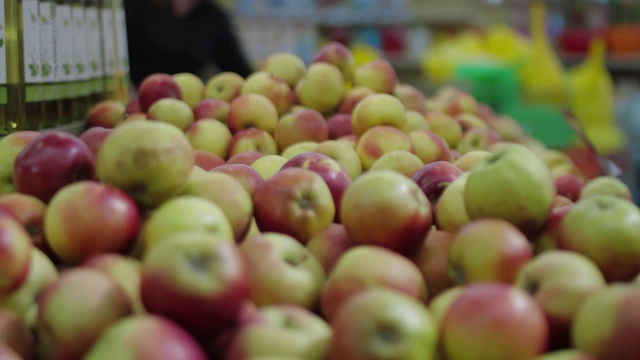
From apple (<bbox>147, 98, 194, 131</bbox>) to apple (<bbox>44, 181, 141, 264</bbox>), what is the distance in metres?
0.79

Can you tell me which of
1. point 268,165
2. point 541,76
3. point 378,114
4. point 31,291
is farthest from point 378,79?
point 541,76

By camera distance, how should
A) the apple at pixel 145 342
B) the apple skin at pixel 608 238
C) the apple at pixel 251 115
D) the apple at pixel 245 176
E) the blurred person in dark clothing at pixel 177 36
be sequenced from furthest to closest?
the blurred person in dark clothing at pixel 177 36 → the apple at pixel 251 115 → the apple at pixel 245 176 → the apple skin at pixel 608 238 → the apple at pixel 145 342

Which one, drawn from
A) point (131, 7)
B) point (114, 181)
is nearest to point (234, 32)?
point (131, 7)

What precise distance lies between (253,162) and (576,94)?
4.08 meters

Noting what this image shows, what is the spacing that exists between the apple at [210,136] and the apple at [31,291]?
2.43ft

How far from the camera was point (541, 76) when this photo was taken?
5086 millimetres

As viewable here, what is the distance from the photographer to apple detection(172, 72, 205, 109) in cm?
196

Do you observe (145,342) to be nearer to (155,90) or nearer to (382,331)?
(382,331)

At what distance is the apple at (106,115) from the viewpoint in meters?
1.82

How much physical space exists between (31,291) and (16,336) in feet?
0.27

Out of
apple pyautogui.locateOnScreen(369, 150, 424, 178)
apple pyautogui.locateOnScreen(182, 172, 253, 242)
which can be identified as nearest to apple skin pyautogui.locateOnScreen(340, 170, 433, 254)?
apple pyautogui.locateOnScreen(182, 172, 253, 242)

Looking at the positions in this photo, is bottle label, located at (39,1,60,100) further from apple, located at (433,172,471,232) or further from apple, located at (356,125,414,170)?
apple, located at (433,172,471,232)

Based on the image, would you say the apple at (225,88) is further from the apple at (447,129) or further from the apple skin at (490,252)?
the apple skin at (490,252)

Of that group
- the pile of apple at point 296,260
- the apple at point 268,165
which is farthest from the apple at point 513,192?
the apple at point 268,165
